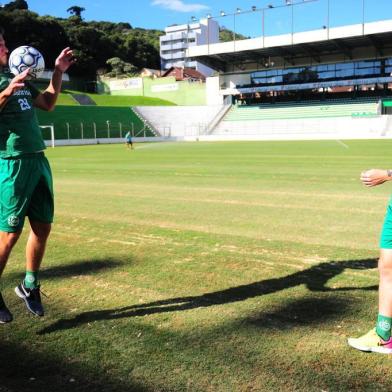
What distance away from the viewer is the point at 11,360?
3479 millimetres

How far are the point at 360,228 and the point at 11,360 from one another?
5.74m

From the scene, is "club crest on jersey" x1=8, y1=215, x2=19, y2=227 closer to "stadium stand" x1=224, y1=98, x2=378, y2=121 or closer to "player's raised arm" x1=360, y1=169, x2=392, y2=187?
"player's raised arm" x1=360, y1=169, x2=392, y2=187

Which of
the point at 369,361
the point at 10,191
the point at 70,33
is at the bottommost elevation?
the point at 369,361

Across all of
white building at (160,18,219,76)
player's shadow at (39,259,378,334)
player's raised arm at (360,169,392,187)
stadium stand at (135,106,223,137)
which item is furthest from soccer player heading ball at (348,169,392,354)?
white building at (160,18,219,76)

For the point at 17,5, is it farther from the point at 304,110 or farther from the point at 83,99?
the point at 304,110

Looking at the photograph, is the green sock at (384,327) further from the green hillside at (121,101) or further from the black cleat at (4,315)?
the green hillside at (121,101)

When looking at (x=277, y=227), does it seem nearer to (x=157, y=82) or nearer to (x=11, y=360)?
(x=11, y=360)

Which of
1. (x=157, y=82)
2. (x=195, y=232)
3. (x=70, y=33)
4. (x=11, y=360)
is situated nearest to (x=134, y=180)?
(x=195, y=232)

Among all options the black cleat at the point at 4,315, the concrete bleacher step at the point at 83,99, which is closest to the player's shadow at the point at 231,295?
the black cleat at the point at 4,315

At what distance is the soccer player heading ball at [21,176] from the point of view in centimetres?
408

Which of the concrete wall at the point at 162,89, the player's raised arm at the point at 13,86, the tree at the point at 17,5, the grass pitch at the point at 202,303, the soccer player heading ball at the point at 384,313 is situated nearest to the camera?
the grass pitch at the point at 202,303

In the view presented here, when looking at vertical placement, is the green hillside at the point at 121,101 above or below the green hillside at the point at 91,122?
above

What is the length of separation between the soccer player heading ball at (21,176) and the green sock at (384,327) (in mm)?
2808

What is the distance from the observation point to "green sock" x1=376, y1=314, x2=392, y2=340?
3.51 meters
